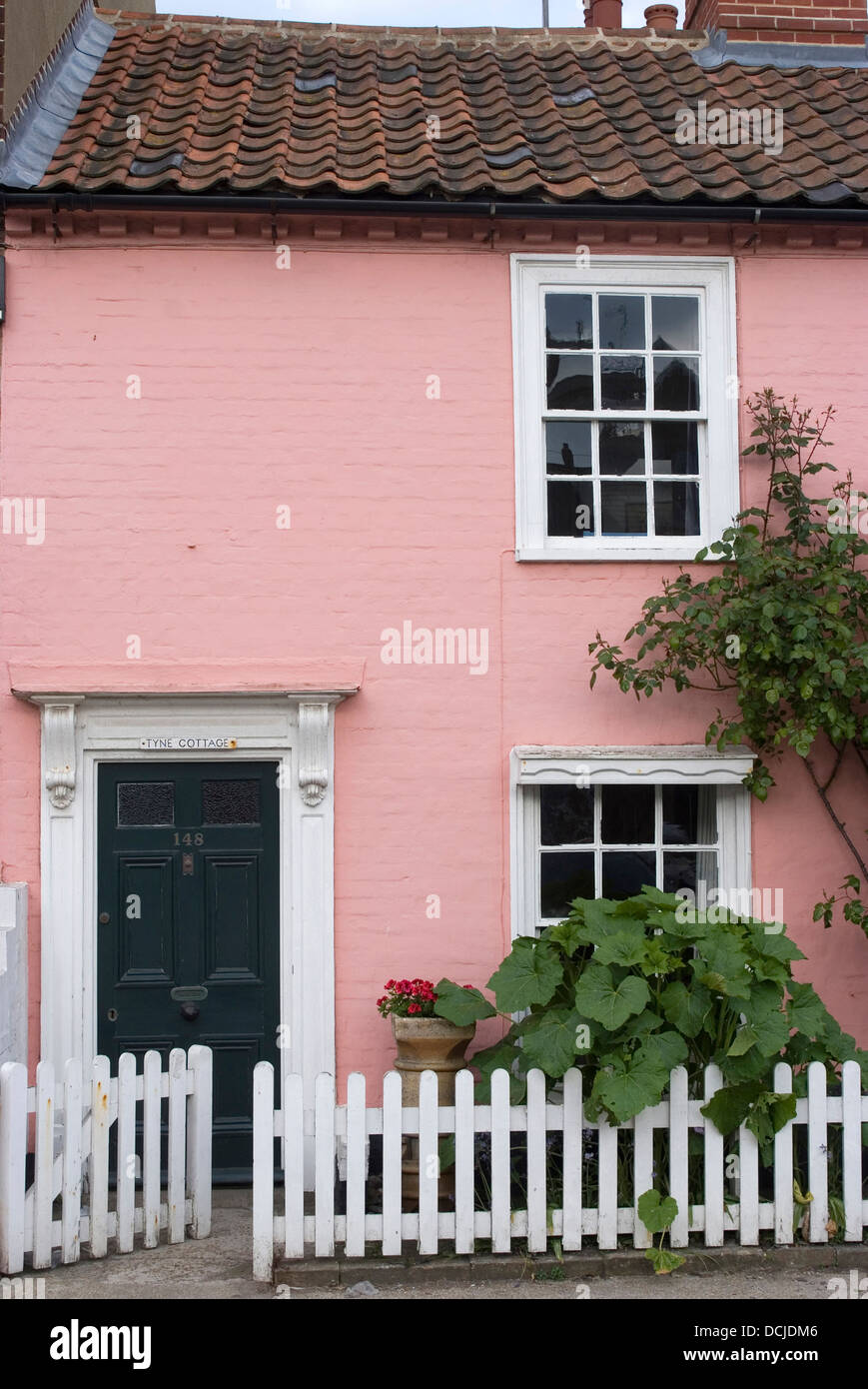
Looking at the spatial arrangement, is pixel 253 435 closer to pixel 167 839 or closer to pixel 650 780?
pixel 167 839

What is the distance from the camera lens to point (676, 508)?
309 inches

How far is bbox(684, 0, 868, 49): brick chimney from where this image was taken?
9820 millimetres

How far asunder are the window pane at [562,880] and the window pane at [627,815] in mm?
200

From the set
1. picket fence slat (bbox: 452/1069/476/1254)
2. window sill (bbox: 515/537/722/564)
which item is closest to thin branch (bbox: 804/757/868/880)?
window sill (bbox: 515/537/722/564)

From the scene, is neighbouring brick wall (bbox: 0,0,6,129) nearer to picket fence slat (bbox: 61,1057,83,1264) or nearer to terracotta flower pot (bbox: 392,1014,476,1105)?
picket fence slat (bbox: 61,1057,83,1264)

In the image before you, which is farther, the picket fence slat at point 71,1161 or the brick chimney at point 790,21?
the brick chimney at point 790,21

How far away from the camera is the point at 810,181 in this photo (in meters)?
7.75

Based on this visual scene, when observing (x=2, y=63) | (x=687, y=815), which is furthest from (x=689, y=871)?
(x=2, y=63)

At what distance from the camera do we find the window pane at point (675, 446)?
7859mm

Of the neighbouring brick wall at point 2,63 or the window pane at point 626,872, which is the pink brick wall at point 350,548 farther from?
the neighbouring brick wall at point 2,63

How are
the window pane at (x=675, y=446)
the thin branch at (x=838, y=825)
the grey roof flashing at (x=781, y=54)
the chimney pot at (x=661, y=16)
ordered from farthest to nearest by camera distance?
the chimney pot at (x=661, y=16), the grey roof flashing at (x=781, y=54), the window pane at (x=675, y=446), the thin branch at (x=838, y=825)

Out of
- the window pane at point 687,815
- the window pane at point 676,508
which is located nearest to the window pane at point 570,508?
the window pane at point 676,508

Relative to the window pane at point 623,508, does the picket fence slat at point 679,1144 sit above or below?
below

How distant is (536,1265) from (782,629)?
3.53 m
